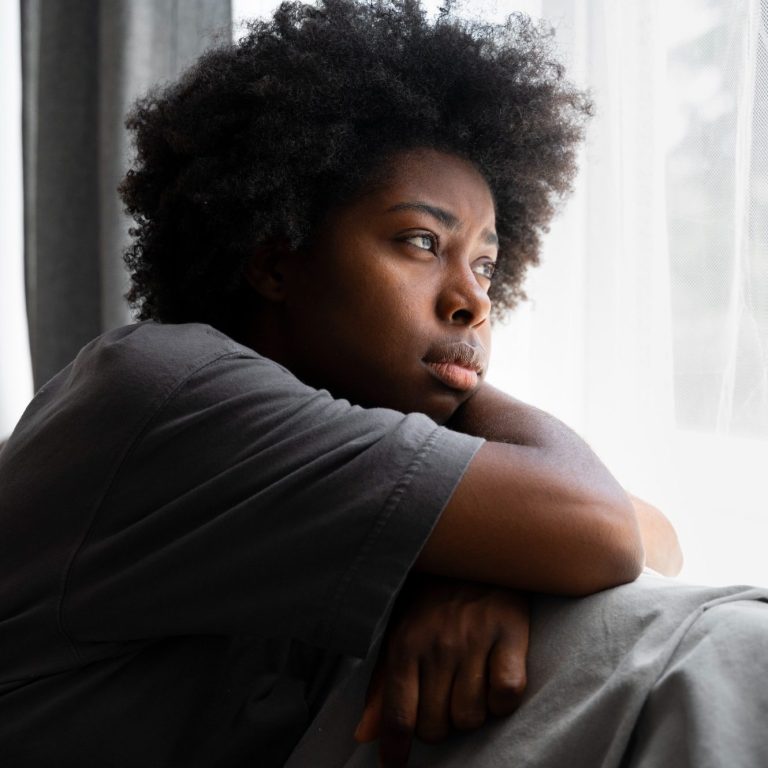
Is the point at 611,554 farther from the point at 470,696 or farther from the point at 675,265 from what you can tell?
the point at 675,265

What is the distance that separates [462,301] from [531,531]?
339 millimetres

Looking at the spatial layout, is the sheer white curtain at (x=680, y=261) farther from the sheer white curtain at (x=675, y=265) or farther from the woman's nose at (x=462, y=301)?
the woman's nose at (x=462, y=301)

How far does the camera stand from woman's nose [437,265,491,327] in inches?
41.1

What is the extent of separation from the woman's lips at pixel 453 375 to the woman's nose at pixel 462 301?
0.05 m

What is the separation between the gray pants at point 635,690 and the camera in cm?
62

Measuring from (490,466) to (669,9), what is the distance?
74cm

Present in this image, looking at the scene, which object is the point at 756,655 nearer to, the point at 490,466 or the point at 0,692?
the point at 490,466

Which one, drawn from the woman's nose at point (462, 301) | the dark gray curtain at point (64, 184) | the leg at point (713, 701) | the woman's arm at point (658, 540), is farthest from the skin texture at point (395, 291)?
the dark gray curtain at point (64, 184)

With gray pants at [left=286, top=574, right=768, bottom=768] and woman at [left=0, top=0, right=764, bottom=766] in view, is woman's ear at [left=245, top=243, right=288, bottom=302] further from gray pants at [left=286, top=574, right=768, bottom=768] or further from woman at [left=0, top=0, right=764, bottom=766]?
gray pants at [left=286, top=574, right=768, bottom=768]

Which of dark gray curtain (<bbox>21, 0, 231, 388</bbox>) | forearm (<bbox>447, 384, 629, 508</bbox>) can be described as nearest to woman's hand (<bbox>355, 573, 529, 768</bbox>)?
forearm (<bbox>447, 384, 629, 508</bbox>)

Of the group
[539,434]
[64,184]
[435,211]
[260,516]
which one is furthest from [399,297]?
[64,184]

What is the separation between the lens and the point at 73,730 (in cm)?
86

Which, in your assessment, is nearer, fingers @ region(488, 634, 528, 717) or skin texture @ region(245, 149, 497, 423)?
fingers @ region(488, 634, 528, 717)

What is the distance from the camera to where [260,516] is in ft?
2.57
